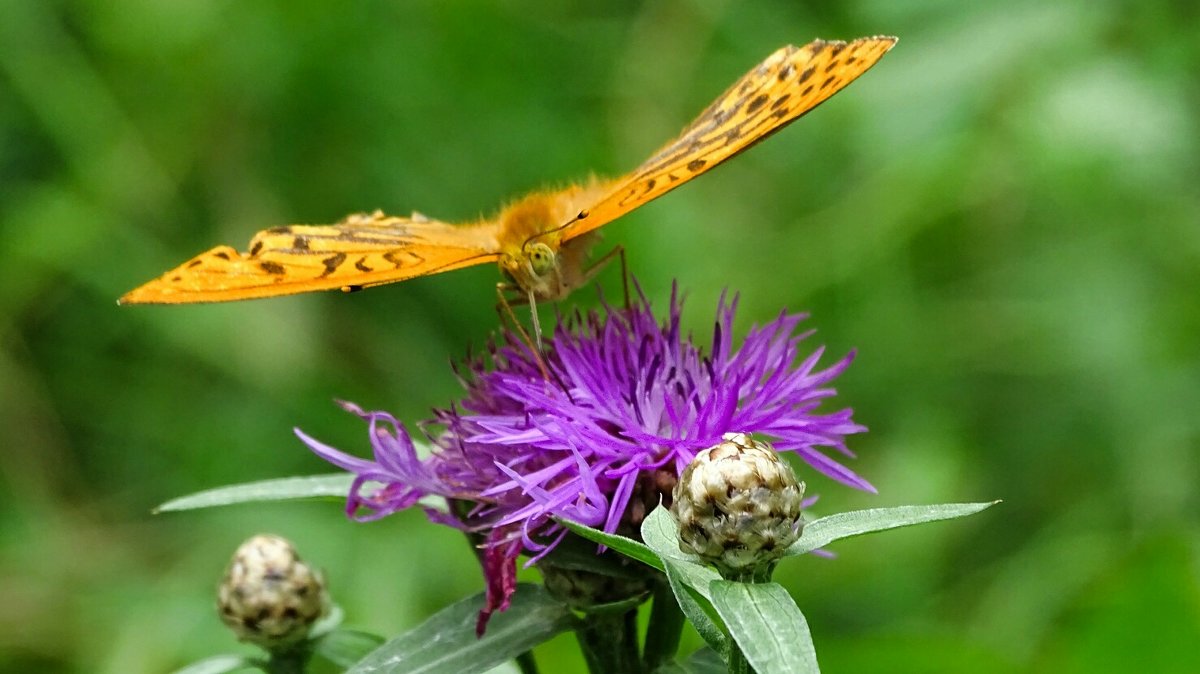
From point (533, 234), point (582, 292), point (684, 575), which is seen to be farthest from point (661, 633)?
point (582, 292)

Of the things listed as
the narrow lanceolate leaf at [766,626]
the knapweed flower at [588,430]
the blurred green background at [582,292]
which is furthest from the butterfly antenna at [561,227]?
the blurred green background at [582,292]

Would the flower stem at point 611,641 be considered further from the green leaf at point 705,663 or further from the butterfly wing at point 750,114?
the butterfly wing at point 750,114

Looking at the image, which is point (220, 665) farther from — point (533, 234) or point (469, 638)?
point (533, 234)

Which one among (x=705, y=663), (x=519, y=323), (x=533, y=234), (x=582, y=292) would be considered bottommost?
(x=705, y=663)

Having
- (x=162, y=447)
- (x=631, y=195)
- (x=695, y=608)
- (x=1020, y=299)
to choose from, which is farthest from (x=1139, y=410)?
(x=162, y=447)

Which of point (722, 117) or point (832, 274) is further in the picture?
point (832, 274)

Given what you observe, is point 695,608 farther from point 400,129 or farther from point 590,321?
point 400,129
